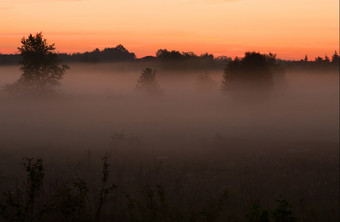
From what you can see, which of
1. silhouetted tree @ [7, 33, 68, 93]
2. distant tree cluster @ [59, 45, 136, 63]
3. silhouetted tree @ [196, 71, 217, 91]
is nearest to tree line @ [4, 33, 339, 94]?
silhouetted tree @ [7, 33, 68, 93]

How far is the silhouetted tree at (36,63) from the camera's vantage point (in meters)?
45.9

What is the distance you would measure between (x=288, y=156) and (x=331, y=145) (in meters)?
6.70

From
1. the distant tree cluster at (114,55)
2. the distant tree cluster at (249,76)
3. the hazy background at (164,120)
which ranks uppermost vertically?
the distant tree cluster at (114,55)

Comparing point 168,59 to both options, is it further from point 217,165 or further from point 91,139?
point 217,165

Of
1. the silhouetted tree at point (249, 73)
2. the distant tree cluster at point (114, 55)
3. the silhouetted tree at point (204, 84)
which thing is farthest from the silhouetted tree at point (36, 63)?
the distant tree cluster at point (114, 55)

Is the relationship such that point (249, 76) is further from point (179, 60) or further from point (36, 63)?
point (179, 60)

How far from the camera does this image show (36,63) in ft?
150

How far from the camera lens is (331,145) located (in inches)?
1157

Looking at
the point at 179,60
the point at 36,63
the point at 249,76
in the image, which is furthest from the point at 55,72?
the point at 179,60

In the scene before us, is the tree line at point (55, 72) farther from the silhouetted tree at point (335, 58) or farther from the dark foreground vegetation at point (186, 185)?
the silhouetted tree at point (335, 58)

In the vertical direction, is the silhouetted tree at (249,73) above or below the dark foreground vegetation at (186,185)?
above

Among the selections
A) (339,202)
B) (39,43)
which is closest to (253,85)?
(39,43)

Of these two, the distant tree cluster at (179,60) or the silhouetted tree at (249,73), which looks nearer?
the silhouetted tree at (249,73)

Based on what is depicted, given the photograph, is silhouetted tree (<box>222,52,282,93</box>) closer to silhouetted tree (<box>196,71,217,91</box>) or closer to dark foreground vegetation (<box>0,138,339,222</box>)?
silhouetted tree (<box>196,71,217,91</box>)
